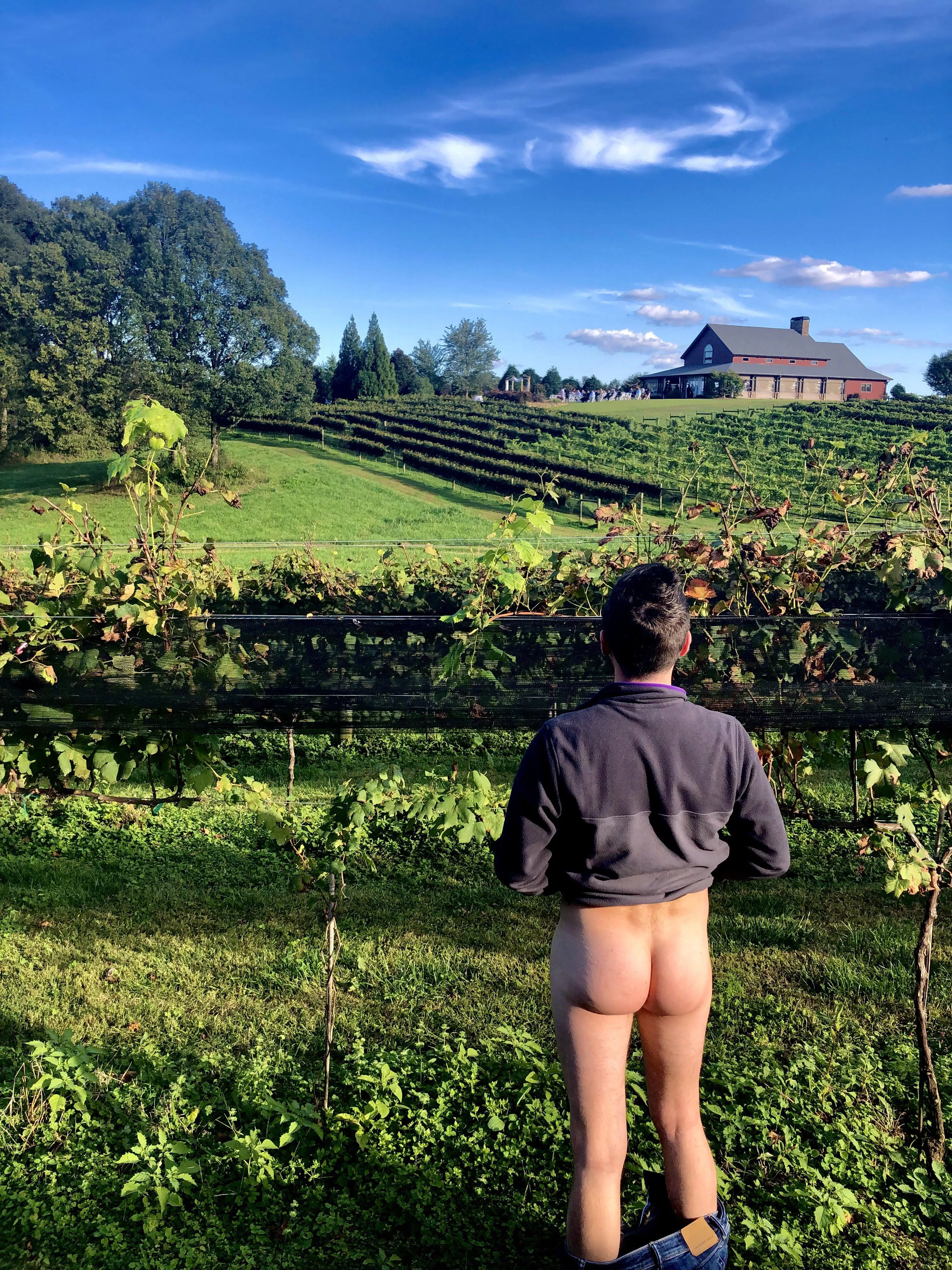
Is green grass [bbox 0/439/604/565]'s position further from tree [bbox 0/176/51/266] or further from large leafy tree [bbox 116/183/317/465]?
tree [bbox 0/176/51/266]

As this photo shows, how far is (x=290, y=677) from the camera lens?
3229 millimetres

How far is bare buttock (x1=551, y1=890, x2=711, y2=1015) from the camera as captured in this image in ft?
6.04

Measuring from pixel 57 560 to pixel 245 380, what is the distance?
126 feet

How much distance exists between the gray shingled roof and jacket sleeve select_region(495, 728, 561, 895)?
75.9 metres

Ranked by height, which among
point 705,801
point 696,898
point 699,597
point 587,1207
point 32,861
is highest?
point 699,597

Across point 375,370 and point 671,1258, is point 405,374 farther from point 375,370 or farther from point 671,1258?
point 671,1258

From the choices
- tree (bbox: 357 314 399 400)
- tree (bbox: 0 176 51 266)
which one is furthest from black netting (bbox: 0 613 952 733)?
tree (bbox: 357 314 399 400)

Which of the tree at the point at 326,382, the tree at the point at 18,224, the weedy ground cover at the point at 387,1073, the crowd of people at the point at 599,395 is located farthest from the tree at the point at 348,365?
the weedy ground cover at the point at 387,1073

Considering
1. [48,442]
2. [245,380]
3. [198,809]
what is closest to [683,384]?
[245,380]

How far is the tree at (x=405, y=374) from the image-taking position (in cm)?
7775

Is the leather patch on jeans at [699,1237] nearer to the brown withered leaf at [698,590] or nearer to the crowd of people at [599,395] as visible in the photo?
the brown withered leaf at [698,590]

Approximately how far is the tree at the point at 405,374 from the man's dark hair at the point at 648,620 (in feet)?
254

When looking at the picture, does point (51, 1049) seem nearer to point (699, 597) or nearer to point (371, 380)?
point (699, 597)

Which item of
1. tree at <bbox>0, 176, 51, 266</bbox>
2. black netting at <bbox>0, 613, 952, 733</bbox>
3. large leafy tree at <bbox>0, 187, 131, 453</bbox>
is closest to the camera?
black netting at <bbox>0, 613, 952, 733</bbox>
